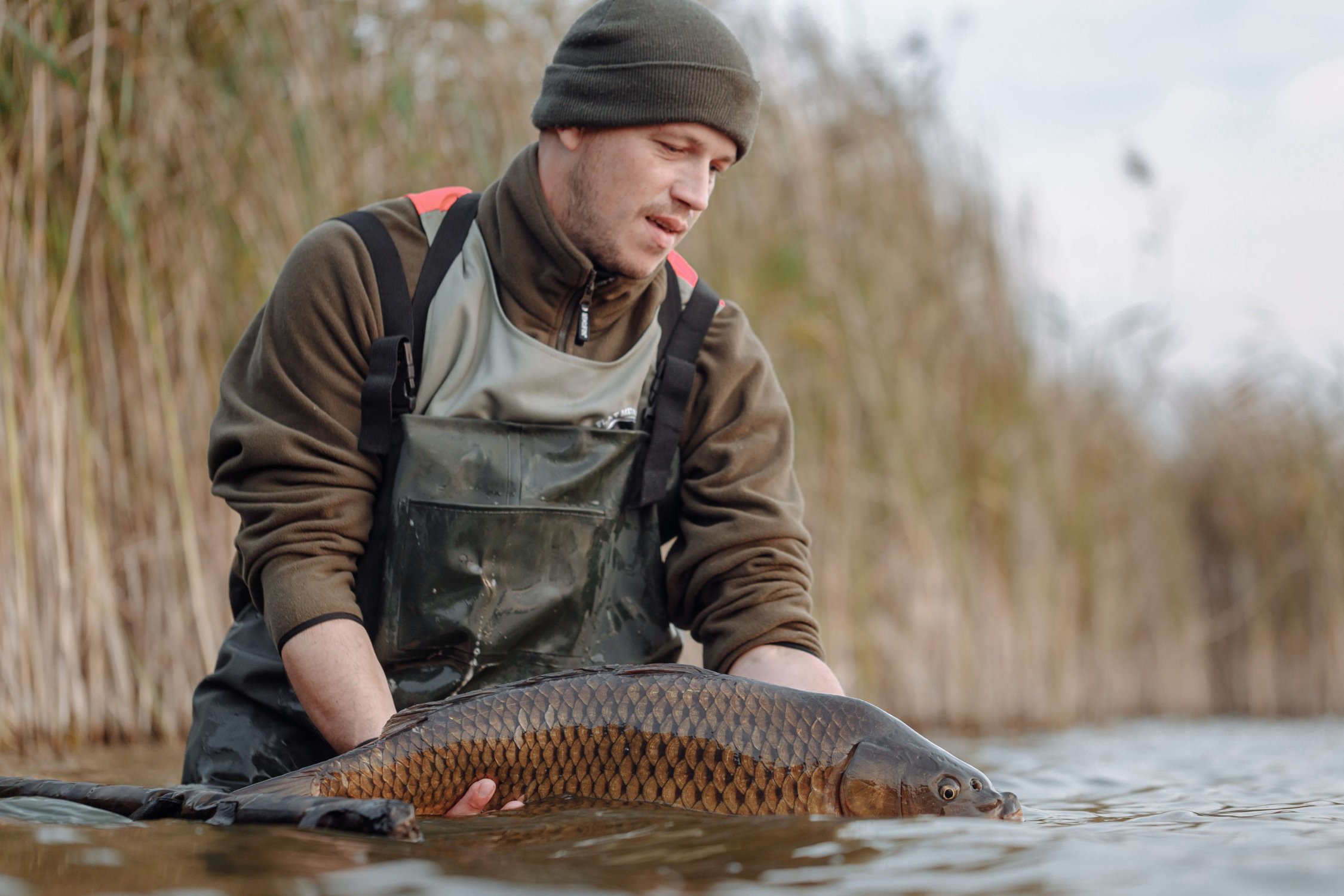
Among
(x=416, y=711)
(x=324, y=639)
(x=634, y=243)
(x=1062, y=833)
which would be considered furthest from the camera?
(x=634, y=243)

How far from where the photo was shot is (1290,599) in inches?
355

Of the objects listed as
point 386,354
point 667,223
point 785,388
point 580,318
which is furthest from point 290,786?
point 785,388

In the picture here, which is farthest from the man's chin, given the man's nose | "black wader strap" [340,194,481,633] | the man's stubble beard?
"black wader strap" [340,194,481,633]

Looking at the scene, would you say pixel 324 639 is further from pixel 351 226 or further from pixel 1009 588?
pixel 1009 588

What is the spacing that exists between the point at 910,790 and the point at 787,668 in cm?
57

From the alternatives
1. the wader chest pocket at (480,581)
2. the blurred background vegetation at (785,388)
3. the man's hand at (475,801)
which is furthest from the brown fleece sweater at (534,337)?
the blurred background vegetation at (785,388)

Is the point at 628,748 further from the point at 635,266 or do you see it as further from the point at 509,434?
the point at 635,266

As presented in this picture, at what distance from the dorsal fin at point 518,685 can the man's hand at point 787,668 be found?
0.48 meters

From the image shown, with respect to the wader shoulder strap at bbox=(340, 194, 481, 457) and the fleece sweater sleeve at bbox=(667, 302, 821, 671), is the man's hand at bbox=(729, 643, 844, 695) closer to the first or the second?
the fleece sweater sleeve at bbox=(667, 302, 821, 671)

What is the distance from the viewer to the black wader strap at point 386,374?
2635 mm

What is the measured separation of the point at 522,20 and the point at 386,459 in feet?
11.2

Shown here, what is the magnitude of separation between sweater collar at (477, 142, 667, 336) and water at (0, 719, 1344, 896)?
114 centimetres

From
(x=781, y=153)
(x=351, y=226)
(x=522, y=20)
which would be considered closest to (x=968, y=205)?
(x=781, y=153)

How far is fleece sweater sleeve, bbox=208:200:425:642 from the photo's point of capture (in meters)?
2.53
